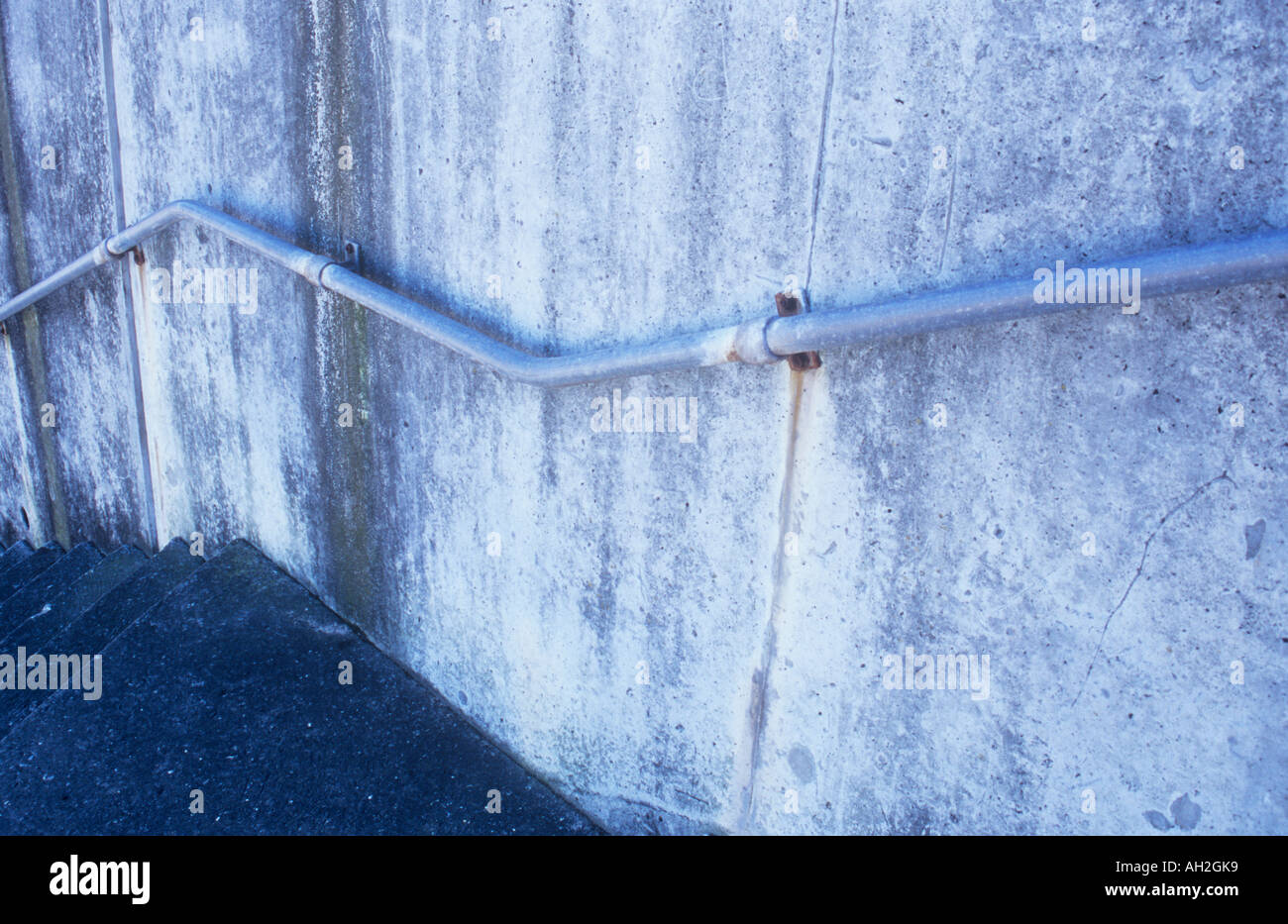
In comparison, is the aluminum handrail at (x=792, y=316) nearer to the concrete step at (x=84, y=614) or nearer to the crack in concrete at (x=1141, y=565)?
the crack in concrete at (x=1141, y=565)

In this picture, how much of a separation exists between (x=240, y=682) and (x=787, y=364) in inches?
105

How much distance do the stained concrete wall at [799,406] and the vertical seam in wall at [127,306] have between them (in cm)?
111

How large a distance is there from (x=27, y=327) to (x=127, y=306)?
59.3 inches

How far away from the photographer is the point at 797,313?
2.16m

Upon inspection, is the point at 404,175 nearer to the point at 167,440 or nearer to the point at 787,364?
the point at 787,364

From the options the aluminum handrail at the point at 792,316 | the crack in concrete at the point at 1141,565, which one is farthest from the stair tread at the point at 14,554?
the crack in concrete at the point at 1141,565

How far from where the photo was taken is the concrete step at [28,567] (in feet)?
18.3

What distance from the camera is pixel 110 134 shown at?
4.64 m

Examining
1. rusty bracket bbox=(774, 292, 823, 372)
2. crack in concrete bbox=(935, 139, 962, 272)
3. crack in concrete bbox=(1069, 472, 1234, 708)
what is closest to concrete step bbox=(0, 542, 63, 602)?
rusty bracket bbox=(774, 292, 823, 372)

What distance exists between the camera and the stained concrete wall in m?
1.72

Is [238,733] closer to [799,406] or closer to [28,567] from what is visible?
[799,406]

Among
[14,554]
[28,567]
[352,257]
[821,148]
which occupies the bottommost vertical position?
[28,567]

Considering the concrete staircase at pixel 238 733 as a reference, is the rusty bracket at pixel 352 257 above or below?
above

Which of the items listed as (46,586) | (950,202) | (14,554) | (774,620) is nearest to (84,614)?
(46,586)
